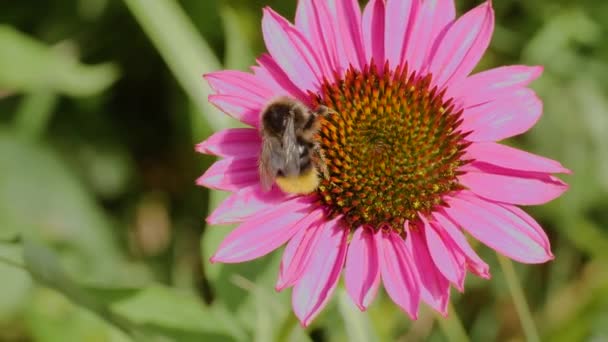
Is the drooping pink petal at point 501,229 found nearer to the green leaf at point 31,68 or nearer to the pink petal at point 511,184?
the pink petal at point 511,184

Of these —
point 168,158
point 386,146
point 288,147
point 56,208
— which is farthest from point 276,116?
point 168,158

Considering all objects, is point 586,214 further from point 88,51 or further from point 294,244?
point 88,51

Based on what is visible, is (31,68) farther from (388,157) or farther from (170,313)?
(388,157)

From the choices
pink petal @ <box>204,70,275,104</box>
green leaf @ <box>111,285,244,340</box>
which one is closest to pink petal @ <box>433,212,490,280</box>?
pink petal @ <box>204,70,275,104</box>

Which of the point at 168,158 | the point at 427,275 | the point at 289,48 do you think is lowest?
the point at 168,158

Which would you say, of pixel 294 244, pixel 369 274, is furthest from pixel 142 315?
pixel 369 274

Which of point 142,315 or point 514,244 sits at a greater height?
point 514,244

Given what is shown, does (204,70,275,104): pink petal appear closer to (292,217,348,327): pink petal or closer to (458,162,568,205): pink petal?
(292,217,348,327): pink petal
